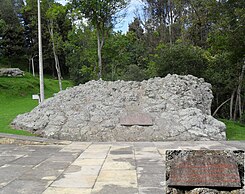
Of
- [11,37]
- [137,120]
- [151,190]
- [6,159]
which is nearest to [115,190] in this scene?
[151,190]

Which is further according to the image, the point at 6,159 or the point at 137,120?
the point at 137,120

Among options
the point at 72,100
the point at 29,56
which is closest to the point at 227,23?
the point at 72,100

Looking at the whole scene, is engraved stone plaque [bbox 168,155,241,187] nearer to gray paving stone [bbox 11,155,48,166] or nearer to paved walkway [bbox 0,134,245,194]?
paved walkway [bbox 0,134,245,194]

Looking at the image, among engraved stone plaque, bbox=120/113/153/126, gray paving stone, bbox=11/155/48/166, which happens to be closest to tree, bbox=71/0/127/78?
engraved stone plaque, bbox=120/113/153/126

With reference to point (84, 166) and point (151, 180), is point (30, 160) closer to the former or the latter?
point (84, 166)

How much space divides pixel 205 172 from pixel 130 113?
6.96 meters

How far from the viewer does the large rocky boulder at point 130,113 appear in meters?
9.53

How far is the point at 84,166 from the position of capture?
236 inches

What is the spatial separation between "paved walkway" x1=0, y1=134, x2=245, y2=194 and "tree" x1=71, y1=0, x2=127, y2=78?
39.7ft

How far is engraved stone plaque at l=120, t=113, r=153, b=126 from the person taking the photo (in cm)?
980

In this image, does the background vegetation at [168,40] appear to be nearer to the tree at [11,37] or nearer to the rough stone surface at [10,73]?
the tree at [11,37]

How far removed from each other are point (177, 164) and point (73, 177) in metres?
2.27

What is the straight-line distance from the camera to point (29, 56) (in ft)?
136

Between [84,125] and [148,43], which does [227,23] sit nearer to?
[84,125]
